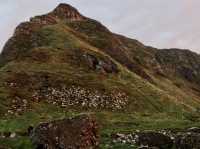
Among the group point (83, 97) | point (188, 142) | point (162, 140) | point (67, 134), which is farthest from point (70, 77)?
point (188, 142)

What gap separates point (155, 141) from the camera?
44.2m

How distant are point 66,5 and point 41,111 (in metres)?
114

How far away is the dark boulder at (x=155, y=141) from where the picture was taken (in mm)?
43406

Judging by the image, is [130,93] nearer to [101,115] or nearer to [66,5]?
[101,115]

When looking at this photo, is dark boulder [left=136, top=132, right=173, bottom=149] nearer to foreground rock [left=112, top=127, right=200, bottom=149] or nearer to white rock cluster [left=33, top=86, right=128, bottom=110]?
Result: foreground rock [left=112, top=127, right=200, bottom=149]

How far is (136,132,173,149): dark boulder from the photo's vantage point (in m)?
43.4

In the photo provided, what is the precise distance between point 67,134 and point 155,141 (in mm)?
8185

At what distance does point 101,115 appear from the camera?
2950 inches

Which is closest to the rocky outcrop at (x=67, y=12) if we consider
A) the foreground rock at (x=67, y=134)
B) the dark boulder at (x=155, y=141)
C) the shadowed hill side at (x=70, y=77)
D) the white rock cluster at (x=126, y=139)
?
the shadowed hill side at (x=70, y=77)

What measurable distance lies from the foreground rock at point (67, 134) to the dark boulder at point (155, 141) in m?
5.00

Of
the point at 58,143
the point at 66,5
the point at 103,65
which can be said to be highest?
the point at 66,5

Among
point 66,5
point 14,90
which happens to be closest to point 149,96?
point 14,90

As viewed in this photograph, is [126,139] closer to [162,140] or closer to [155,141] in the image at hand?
[155,141]

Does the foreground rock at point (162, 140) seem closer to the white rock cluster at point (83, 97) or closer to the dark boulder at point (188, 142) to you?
the dark boulder at point (188, 142)
